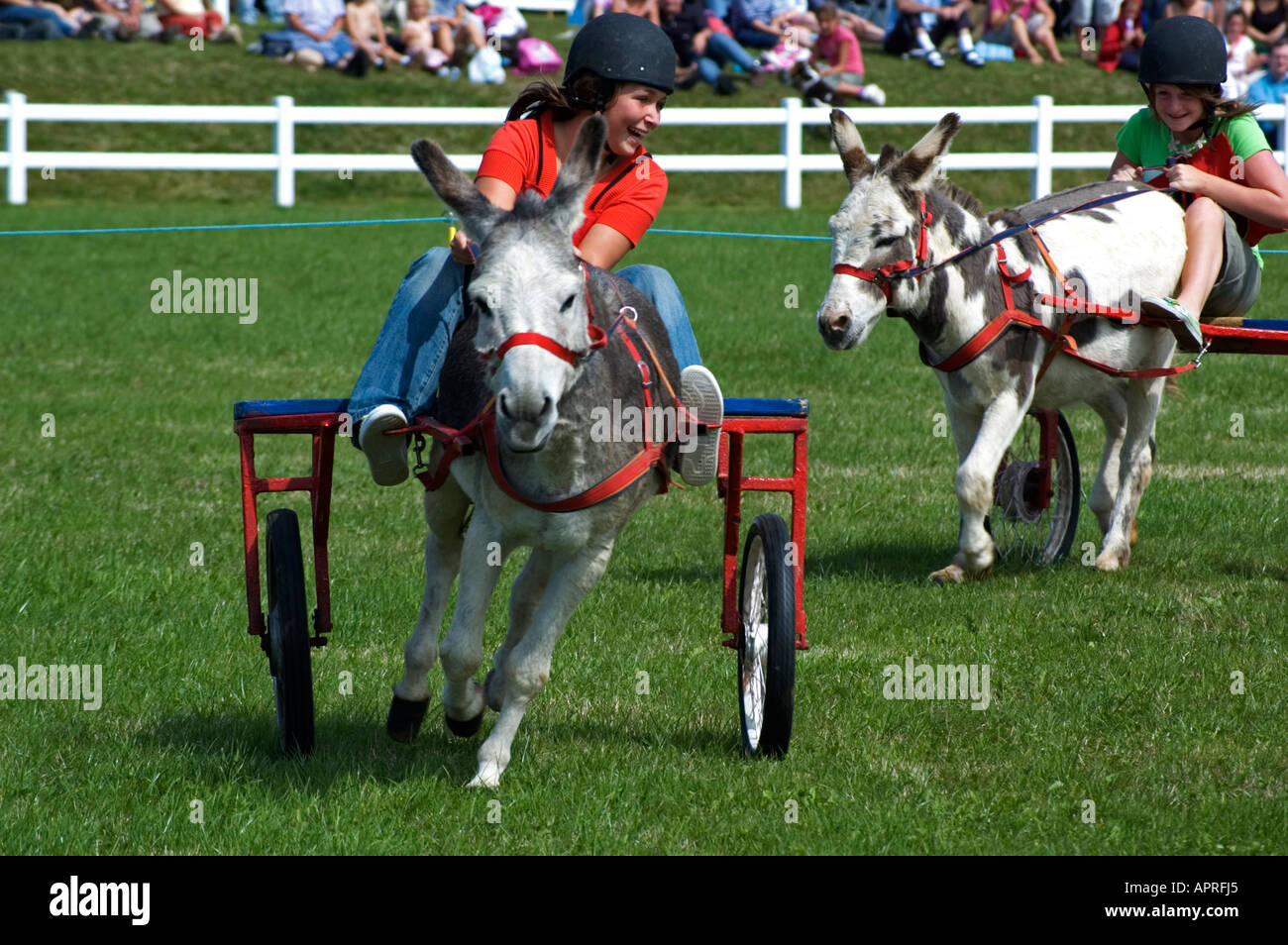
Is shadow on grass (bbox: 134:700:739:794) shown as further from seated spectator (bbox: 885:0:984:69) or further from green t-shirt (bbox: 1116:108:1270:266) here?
seated spectator (bbox: 885:0:984:69)

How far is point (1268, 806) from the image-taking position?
508 cm

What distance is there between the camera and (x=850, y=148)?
24.0 ft

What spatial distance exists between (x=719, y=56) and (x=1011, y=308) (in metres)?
19.3

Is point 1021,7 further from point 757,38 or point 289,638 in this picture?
point 289,638

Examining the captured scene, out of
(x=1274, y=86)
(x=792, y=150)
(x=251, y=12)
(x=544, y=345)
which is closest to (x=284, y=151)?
(x=792, y=150)

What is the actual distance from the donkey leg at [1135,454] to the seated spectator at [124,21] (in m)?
22.1

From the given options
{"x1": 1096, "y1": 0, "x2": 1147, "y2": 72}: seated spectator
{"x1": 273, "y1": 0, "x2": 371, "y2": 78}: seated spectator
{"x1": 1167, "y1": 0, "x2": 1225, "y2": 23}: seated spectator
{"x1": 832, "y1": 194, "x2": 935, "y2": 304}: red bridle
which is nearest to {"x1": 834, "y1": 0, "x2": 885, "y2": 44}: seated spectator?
{"x1": 1096, "y1": 0, "x2": 1147, "y2": 72}: seated spectator

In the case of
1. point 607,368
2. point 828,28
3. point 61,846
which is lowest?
point 61,846

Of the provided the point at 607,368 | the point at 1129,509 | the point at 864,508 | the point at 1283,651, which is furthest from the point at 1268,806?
the point at 864,508

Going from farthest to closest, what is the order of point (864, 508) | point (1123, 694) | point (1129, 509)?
point (864, 508)
point (1129, 509)
point (1123, 694)

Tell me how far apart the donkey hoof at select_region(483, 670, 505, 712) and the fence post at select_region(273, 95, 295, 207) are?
16.7 m

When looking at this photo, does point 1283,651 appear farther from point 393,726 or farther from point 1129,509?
point 393,726

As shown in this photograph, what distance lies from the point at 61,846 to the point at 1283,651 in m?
4.58

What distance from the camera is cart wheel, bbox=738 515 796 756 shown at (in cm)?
529
